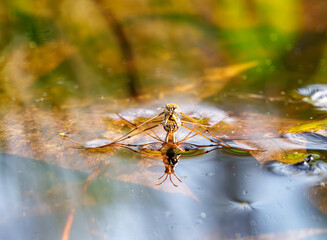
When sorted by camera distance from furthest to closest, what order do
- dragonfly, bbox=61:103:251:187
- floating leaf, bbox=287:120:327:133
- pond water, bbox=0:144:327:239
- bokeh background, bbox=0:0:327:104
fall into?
bokeh background, bbox=0:0:327:104
floating leaf, bbox=287:120:327:133
dragonfly, bbox=61:103:251:187
pond water, bbox=0:144:327:239

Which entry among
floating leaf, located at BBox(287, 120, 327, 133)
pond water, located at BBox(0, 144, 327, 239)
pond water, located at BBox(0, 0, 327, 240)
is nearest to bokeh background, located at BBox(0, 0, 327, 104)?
pond water, located at BBox(0, 0, 327, 240)

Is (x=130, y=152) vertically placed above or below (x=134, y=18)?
below

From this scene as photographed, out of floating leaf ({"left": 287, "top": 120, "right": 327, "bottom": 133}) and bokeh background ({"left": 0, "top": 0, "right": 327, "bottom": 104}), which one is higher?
bokeh background ({"left": 0, "top": 0, "right": 327, "bottom": 104})

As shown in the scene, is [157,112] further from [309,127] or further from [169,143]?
[309,127]

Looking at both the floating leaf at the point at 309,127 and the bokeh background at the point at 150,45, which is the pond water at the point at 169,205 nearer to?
the floating leaf at the point at 309,127

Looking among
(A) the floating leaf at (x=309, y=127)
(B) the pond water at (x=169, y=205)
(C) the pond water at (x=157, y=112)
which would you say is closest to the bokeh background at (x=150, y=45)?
(C) the pond water at (x=157, y=112)

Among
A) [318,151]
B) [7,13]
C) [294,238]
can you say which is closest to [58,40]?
[7,13]

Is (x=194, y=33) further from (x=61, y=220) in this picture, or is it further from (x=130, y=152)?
(x=61, y=220)

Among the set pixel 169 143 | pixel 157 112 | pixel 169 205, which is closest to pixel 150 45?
pixel 157 112

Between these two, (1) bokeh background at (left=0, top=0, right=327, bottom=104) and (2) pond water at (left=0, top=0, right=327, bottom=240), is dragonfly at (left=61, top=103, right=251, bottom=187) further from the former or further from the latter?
(1) bokeh background at (left=0, top=0, right=327, bottom=104)
